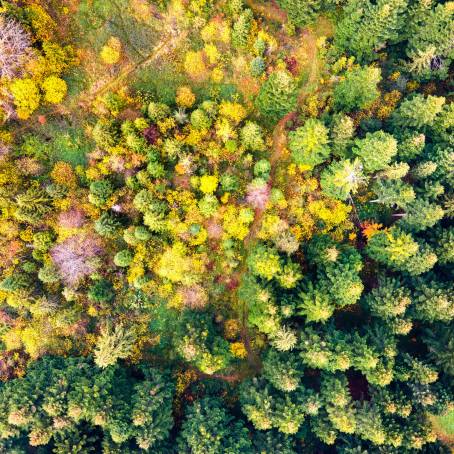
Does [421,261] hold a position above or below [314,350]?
above

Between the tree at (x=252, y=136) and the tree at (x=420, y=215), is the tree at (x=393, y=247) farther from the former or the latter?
the tree at (x=252, y=136)

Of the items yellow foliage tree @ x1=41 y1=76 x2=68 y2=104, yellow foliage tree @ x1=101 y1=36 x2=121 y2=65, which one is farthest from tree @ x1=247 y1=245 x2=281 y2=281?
yellow foliage tree @ x1=41 y1=76 x2=68 y2=104

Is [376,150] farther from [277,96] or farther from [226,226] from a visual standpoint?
[226,226]

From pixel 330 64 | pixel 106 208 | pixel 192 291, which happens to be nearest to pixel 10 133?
pixel 106 208

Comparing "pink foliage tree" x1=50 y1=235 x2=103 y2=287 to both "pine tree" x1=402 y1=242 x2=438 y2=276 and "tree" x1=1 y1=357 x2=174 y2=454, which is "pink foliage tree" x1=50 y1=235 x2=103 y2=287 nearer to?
"tree" x1=1 y1=357 x2=174 y2=454

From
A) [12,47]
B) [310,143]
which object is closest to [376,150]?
[310,143]

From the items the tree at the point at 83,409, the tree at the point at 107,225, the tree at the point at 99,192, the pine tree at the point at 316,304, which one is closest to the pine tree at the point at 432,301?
the pine tree at the point at 316,304
